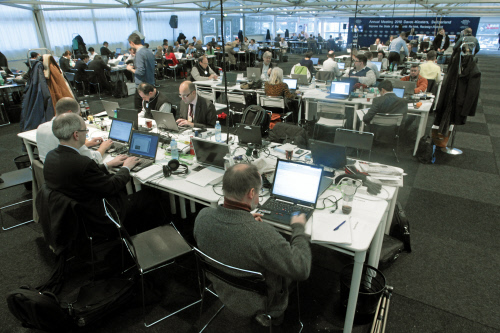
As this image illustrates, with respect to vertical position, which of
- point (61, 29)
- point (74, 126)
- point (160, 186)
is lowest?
point (160, 186)

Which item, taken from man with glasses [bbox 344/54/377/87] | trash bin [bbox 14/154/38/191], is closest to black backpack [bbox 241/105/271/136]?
trash bin [bbox 14/154/38/191]

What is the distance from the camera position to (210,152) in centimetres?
283

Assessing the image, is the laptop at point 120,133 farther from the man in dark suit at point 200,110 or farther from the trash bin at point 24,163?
the trash bin at point 24,163

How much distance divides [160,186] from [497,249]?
310cm

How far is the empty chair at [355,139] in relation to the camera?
3.56 meters

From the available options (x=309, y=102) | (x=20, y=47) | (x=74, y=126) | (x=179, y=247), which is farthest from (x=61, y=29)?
(x=179, y=247)

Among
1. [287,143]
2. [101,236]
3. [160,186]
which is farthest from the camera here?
[287,143]

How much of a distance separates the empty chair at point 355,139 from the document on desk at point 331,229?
5.49 ft

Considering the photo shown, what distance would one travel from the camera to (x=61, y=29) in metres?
13.0

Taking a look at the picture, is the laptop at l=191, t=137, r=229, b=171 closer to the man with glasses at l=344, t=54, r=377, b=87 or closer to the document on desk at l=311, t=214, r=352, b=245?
the document on desk at l=311, t=214, r=352, b=245

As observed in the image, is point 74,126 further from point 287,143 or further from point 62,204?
point 287,143

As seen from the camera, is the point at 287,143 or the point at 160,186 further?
the point at 287,143

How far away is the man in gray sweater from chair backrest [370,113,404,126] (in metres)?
3.15

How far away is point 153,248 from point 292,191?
1104mm
